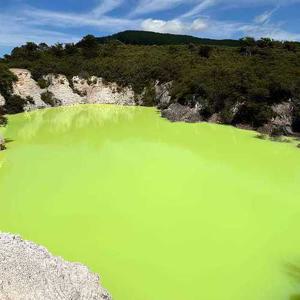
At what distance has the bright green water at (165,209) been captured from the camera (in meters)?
10.0

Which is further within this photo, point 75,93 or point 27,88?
point 75,93

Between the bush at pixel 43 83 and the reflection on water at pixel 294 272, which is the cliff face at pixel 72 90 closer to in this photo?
the bush at pixel 43 83

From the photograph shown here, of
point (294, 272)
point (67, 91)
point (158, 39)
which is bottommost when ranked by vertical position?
point (67, 91)

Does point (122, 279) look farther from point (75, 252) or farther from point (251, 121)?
point (251, 121)

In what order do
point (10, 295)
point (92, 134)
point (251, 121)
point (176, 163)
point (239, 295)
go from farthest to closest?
point (251, 121)
point (92, 134)
point (176, 163)
point (239, 295)
point (10, 295)

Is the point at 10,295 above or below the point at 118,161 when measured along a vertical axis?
above

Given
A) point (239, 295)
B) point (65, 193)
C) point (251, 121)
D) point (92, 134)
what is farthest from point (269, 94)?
point (239, 295)

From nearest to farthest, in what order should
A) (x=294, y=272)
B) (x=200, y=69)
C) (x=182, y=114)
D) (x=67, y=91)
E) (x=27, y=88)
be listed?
(x=294, y=272) < (x=182, y=114) < (x=200, y=69) < (x=27, y=88) < (x=67, y=91)

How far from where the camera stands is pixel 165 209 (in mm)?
14180

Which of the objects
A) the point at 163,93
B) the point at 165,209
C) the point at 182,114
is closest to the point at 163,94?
the point at 163,93

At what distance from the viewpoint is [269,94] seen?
30250mm

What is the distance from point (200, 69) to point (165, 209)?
27697mm

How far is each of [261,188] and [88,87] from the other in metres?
31.4

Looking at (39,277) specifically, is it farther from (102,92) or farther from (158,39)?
(158,39)
